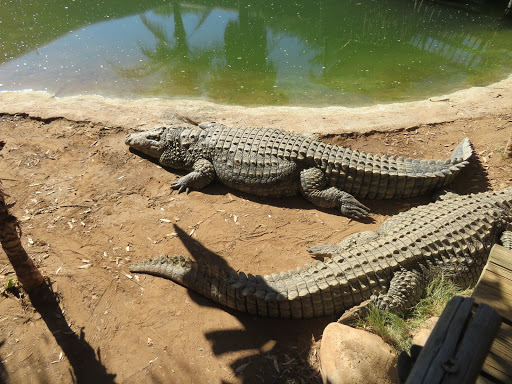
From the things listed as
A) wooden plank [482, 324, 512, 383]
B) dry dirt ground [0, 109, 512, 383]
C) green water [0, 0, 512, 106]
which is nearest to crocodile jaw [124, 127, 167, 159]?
dry dirt ground [0, 109, 512, 383]

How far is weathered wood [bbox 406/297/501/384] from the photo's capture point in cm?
140

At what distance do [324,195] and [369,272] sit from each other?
1813 mm

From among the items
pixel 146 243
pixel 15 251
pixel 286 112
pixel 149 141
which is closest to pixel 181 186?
pixel 149 141

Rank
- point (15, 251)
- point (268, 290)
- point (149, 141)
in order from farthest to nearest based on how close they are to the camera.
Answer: point (149, 141)
point (268, 290)
point (15, 251)

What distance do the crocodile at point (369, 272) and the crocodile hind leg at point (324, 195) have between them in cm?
98

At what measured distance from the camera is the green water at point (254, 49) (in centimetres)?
906

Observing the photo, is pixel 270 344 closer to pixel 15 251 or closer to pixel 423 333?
pixel 423 333

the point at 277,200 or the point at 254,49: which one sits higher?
the point at 254,49

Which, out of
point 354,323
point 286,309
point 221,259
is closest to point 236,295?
point 286,309

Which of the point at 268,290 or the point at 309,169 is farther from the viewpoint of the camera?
the point at 309,169

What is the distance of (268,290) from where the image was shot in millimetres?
3479

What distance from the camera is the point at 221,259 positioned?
4367 mm

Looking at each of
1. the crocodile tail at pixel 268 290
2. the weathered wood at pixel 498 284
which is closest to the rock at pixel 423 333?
the crocodile tail at pixel 268 290

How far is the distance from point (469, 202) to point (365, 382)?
2.75 m
